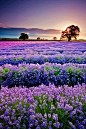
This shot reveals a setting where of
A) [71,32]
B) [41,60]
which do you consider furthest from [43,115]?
[71,32]

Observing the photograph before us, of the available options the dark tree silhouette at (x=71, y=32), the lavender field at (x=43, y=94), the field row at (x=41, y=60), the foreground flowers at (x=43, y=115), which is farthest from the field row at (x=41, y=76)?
the dark tree silhouette at (x=71, y=32)

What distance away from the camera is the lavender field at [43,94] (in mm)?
1685

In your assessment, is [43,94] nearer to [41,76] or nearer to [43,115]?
[43,115]

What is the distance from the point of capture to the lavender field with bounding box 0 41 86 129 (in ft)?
5.53

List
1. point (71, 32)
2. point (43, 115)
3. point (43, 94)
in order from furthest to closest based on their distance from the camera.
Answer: point (71, 32) → point (43, 94) → point (43, 115)

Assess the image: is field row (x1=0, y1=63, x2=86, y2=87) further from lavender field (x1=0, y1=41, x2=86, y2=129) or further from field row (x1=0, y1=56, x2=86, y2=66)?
field row (x1=0, y1=56, x2=86, y2=66)

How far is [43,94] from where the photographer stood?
2.44m

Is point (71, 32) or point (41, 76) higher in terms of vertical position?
A: point (71, 32)

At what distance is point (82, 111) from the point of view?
1887 mm

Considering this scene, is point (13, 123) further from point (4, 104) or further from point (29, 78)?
point (29, 78)

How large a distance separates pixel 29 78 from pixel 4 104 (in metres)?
2.35

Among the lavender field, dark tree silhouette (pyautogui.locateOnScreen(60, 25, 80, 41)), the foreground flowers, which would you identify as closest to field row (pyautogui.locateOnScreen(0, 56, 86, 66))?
the lavender field

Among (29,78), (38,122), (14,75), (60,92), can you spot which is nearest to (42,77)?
(29,78)

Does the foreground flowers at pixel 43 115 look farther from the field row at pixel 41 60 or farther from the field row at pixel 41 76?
the field row at pixel 41 60
